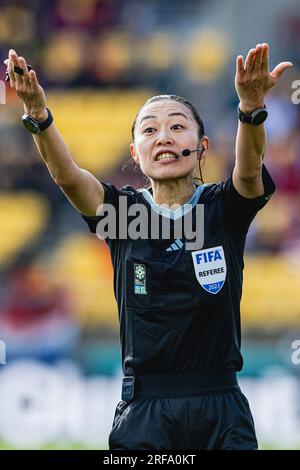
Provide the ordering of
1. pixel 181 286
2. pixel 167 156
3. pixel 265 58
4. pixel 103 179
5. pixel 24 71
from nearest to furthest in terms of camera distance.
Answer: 1. pixel 265 58
2. pixel 24 71
3. pixel 181 286
4. pixel 167 156
5. pixel 103 179

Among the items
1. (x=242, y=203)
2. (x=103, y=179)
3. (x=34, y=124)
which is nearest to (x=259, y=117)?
(x=242, y=203)

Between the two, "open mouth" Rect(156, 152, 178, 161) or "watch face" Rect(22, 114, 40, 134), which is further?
"open mouth" Rect(156, 152, 178, 161)

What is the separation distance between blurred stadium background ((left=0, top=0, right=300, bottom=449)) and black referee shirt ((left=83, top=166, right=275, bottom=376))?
5.05m

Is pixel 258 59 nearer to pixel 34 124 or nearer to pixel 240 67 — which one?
pixel 240 67

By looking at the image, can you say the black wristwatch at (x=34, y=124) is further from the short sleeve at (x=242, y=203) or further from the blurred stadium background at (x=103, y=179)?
the blurred stadium background at (x=103, y=179)

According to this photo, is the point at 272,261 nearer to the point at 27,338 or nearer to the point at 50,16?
the point at 27,338

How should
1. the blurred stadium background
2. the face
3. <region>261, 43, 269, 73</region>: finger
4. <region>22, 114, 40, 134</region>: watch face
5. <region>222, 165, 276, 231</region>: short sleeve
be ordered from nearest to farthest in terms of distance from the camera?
<region>261, 43, 269, 73</region>: finger < <region>22, 114, 40, 134</region>: watch face < <region>222, 165, 276, 231</region>: short sleeve < the face < the blurred stadium background

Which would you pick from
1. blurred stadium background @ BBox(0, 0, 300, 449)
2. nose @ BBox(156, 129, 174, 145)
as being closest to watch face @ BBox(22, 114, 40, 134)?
nose @ BBox(156, 129, 174, 145)

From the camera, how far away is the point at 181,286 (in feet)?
12.7

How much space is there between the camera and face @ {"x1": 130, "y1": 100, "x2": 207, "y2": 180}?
13.3ft

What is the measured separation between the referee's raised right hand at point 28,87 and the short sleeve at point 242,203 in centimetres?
85

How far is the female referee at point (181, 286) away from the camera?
377 centimetres

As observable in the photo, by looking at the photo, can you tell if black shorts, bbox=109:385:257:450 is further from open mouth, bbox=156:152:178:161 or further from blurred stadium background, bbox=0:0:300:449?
blurred stadium background, bbox=0:0:300:449

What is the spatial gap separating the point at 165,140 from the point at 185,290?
68cm
